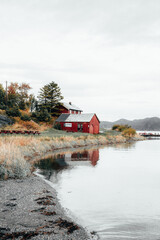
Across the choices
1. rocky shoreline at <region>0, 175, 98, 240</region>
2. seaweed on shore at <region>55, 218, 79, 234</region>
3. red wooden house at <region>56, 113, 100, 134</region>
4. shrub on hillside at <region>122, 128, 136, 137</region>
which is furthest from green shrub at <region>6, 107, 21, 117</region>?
seaweed on shore at <region>55, 218, 79, 234</region>

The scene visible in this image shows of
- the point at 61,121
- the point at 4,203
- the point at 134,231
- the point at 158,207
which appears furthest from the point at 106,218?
the point at 61,121

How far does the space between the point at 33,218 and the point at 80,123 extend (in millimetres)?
50254

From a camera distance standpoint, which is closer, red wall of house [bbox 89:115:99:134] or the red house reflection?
the red house reflection

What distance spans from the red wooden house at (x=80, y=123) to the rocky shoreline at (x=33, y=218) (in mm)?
46364

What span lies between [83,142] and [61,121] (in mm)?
24242

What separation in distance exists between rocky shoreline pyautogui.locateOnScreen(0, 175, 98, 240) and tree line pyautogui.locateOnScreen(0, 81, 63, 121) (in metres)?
40.8

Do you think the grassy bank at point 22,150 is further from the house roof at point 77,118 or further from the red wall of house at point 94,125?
the house roof at point 77,118

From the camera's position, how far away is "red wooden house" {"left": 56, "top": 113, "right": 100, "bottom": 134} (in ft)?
181

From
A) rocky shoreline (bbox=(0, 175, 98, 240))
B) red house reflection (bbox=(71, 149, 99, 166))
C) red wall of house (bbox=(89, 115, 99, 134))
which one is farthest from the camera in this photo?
red wall of house (bbox=(89, 115, 99, 134))

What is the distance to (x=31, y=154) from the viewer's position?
1956 centimetres

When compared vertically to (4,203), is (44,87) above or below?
above

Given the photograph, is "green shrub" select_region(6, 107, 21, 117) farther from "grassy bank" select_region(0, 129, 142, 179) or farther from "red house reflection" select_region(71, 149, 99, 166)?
"red house reflection" select_region(71, 149, 99, 166)

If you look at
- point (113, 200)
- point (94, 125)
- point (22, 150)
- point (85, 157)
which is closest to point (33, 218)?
point (113, 200)

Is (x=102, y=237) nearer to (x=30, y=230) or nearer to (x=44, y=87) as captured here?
(x=30, y=230)
